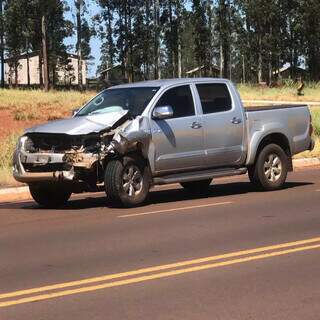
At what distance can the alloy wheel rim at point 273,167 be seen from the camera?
43.1 ft

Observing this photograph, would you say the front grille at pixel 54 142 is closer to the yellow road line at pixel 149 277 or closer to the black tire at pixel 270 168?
the black tire at pixel 270 168

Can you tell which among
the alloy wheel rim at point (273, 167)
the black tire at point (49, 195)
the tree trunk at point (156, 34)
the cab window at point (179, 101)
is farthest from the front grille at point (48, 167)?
the tree trunk at point (156, 34)

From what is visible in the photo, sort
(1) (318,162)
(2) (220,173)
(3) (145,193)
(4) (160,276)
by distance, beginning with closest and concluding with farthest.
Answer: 1. (4) (160,276)
2. (3) (145,193)
3. (2) (220,173)
4. (1) (318,162)

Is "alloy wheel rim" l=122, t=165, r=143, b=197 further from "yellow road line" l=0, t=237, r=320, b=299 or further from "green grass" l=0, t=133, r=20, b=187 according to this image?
"green grass" l=0, t=133, r=20, b=187

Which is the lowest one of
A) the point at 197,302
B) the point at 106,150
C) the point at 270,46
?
the point at 197,302

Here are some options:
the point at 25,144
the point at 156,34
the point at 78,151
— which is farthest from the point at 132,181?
the point at 156,34

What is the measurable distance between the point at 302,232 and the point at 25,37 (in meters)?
79.1

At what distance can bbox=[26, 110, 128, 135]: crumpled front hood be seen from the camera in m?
11.1

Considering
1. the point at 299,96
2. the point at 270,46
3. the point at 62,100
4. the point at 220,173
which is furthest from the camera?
the point at 270,46

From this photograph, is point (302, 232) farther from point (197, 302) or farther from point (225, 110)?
point (225, 110)

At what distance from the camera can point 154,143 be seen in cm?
1153

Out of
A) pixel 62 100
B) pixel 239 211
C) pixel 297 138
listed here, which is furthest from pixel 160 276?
pixel 62 100

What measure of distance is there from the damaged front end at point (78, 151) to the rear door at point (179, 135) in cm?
29

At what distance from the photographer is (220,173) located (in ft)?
41.1
